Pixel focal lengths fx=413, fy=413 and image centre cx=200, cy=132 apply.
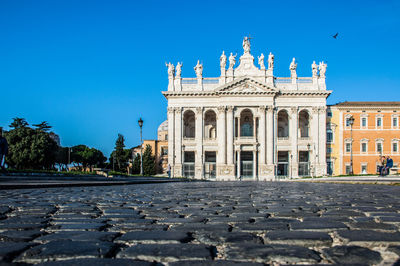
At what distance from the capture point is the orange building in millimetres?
57750

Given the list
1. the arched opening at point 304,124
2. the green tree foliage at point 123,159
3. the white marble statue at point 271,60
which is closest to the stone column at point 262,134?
the white marble statue at point 271,60

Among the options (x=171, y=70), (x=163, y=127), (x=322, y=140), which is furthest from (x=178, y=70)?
(x=163, y=127)

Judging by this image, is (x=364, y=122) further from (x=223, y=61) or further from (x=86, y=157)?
(x=86, y=157)

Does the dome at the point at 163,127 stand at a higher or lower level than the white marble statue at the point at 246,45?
lower

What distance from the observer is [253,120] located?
57469 mm

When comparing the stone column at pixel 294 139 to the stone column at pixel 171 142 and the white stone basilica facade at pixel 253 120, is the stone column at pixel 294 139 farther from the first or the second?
the stone column at pixel 171 142

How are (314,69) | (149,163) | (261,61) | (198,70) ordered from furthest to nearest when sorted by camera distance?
(149,163), (198,70), (261,61), (314,69)

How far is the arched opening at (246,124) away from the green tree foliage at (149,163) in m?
16.9

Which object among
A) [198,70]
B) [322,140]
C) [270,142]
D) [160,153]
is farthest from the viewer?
[160,153]

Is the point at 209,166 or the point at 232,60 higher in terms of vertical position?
the point at 232,60

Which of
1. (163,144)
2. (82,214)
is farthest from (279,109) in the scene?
(82,214)

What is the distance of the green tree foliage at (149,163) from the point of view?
219 feet

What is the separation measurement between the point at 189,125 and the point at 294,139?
1575 centimetres

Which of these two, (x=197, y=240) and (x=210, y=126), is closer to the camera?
(x=197, y=240)
